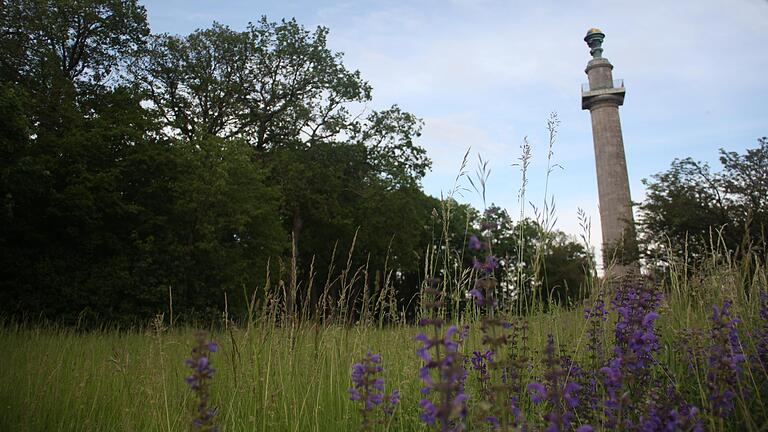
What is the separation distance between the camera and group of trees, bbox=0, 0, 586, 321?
16.2 m

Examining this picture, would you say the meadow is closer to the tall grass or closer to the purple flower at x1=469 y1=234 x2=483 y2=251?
the tall grass

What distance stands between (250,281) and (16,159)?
7936mm

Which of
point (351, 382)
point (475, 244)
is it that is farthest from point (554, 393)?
point (351, 382)

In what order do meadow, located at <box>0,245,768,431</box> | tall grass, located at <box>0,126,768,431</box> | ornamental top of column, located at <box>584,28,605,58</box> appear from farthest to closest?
ornamental top of column, located at <box>584,28,605,58</box> < tall grass, located at <box>0,126,768,431</box> < meadow, located at <box>0,245,768,431</box>

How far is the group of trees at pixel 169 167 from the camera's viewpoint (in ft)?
53.3

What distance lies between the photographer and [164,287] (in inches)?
647

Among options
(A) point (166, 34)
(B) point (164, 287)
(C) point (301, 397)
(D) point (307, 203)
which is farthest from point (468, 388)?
(A) point (166, 34)

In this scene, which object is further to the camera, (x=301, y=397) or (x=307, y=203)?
(x=307, y=203)

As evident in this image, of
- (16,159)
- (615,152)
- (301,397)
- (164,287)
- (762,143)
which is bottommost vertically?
(301,397)

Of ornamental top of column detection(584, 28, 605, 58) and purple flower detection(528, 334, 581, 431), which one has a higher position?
ornamental top of column detection(584, 28, 605, 58)

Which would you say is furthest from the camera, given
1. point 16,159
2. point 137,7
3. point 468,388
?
→ point 137,7

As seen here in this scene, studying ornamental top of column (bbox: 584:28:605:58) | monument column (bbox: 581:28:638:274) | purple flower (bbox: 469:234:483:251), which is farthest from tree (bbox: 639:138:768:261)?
purple flower (bbox: 469:234:483:251)

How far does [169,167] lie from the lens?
18844mm

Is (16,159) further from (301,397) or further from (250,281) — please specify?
(301,397)
